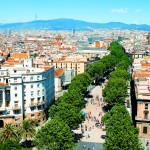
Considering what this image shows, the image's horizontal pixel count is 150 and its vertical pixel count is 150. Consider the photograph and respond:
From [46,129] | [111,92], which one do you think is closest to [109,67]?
[111,92]

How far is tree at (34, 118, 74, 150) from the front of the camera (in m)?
60.7

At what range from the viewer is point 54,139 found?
61.3 meters

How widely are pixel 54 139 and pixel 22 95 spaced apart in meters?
28.4

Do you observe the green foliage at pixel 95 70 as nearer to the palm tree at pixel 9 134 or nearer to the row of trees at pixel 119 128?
the row of trees at pixel 119 128

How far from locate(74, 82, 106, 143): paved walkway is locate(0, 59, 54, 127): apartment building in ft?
41.0

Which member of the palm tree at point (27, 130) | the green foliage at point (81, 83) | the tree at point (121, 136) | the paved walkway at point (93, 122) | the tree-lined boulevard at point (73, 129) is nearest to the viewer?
the tree at point (121, 136)

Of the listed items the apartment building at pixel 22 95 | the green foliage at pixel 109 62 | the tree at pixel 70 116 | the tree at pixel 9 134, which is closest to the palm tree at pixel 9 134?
the tree at pixel 9 134

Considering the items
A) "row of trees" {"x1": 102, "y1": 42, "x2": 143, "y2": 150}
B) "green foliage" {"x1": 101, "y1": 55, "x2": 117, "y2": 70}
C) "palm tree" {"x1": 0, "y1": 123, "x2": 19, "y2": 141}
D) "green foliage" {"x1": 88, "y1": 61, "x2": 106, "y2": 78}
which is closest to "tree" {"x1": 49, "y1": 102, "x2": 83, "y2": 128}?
"row of trees" {"x1": 102, "y1": 42, "x2": 143, "y2": 150}

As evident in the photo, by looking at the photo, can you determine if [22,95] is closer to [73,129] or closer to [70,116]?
[73,129]

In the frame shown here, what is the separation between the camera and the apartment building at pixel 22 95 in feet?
281

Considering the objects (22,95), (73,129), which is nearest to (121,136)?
(73,129)

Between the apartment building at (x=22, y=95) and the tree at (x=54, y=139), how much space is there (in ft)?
80.8

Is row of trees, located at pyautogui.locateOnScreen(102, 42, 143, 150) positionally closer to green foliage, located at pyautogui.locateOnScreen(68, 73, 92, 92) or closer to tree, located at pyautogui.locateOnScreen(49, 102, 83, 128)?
tree, located at pyautogui.locateOnScreen(49, 102, 83, 128)

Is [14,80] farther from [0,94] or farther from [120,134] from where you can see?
[120,134]
